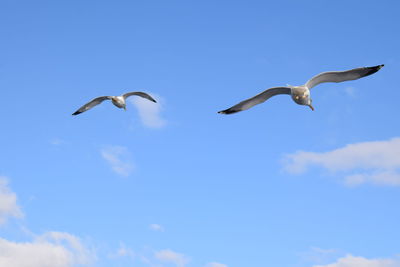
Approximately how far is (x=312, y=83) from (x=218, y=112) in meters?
5.96

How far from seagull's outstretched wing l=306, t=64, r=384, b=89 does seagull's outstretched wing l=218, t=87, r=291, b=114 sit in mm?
1391

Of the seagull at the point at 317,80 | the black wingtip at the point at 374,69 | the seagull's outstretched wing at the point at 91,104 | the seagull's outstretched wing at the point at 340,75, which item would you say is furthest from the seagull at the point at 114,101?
the black wingtip at the point at 374,69

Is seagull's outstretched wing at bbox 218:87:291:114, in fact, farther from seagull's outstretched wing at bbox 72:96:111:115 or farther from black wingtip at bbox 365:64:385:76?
seagull's outstretched wing at bbox 72:96:111:115

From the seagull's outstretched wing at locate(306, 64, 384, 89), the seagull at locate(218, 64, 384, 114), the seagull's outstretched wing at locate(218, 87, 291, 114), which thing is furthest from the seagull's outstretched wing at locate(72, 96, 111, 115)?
the seagull's outstretched wing at locate(306, 64, 384, 89)

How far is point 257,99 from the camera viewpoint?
27.0 m

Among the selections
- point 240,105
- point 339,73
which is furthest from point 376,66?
point 240,105

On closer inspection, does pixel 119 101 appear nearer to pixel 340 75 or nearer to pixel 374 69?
pixel 340 75

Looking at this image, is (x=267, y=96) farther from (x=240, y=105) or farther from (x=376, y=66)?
(x=376, y=66)

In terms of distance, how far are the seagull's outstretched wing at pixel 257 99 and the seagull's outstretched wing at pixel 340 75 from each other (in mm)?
1391

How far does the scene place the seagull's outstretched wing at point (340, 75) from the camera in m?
23.9

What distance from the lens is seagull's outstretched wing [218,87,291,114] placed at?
84.6ft

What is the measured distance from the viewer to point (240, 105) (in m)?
27.5

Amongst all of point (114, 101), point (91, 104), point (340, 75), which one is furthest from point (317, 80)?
point (91, 104)

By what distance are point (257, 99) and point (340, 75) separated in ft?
15.7
